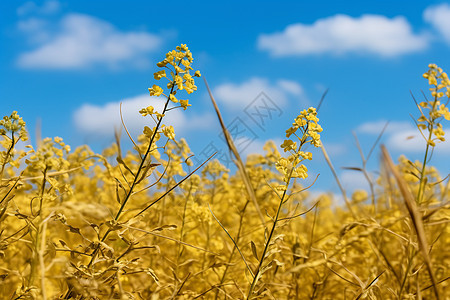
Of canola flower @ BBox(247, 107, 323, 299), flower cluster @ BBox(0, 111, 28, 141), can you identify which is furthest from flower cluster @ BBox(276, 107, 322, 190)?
flower cluster @ BBox(0, 111, 28, 141)

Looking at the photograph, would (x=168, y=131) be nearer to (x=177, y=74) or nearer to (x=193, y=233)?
(x=177, y=74)

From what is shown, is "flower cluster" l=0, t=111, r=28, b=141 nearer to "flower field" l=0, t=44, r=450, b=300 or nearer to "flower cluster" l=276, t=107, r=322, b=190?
"flower field" l=0, t=44, r=450, b=300

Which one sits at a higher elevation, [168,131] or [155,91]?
[155,91]

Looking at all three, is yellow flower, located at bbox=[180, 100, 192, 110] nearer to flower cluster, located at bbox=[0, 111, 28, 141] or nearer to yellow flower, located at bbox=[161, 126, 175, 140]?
yellow flower, located at bbox=[161, 126, 175, 140]

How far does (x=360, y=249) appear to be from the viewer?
390cm

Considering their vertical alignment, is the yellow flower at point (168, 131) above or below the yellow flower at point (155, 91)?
below

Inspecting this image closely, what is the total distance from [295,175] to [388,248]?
9.23 ft

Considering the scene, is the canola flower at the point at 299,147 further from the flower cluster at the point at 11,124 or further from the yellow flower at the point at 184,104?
the flower cluster at the point at 11,124

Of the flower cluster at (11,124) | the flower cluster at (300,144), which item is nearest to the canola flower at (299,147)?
the flower cluster at (300,144)

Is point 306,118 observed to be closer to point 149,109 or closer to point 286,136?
point 286,136

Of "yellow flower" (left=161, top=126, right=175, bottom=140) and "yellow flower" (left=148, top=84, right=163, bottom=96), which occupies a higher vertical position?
"yellow flower" (left=148, top=84, right=163, bottom=96)

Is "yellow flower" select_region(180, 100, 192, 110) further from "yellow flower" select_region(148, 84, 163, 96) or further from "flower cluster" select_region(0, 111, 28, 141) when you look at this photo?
"flower cluster" select_region(0, 111, 28, 141)

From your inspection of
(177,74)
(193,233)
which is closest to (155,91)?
(177,74)

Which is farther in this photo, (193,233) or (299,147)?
(193,233)
